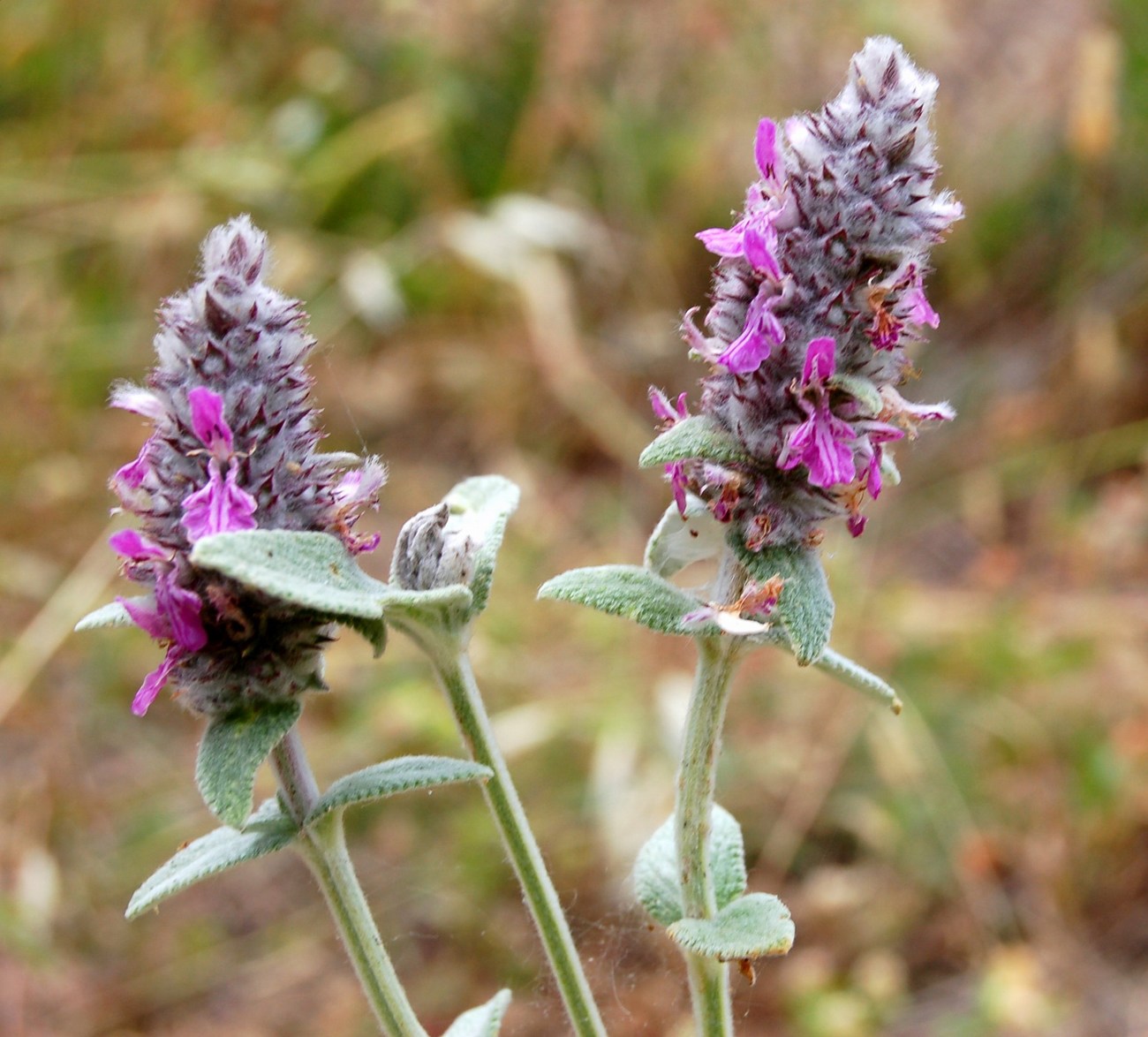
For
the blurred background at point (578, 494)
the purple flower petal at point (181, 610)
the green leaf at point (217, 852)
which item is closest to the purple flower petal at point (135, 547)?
the purple flower petal at point (181, 610)

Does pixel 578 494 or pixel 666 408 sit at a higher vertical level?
pixel 578 494

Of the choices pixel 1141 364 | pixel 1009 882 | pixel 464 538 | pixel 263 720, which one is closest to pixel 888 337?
pixel 464 538

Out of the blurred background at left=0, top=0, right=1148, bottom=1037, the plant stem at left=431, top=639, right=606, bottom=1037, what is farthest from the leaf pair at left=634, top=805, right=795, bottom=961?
the blurred background at left=0, top=0, right=1148, bottom=1037

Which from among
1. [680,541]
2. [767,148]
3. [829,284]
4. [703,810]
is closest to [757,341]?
[829,284]

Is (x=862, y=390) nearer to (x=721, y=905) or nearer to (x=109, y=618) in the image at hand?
(x=721, y=905)

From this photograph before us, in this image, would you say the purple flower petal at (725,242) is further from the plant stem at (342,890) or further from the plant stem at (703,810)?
the plant stem at (342,890)

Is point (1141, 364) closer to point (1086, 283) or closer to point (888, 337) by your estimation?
point (1086, 283)
